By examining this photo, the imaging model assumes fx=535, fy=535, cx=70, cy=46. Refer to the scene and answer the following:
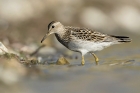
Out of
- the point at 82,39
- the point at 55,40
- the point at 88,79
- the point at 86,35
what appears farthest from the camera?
the point at 55,40

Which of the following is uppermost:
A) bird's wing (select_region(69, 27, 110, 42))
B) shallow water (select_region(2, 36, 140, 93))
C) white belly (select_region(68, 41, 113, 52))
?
bird's wing (select_region(69, 27, 110, 42))

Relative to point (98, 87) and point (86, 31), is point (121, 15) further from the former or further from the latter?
point (98, 87)

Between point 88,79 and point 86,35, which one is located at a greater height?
→ point 86,35

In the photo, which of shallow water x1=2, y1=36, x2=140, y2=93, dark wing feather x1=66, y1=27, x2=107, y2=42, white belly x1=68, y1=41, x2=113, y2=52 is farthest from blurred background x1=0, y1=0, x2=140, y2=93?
dark wing feather x1=66, y1=27, x2=107, y2=42

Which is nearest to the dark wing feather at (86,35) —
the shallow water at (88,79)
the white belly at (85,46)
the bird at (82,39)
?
the bird at (82,39)

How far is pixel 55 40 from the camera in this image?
885 inches

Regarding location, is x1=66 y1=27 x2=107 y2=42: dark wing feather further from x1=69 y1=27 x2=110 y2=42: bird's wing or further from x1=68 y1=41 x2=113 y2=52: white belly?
x1=68 y1=41 x2=113 y2=52: white belly

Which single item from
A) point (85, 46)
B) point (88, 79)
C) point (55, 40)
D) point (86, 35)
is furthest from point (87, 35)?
point (55, 40)

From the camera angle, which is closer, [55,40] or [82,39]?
[82,39]

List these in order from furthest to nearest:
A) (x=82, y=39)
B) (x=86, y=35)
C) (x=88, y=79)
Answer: (x=86, y=35), (x=82, y=39), (x=88, y=79)

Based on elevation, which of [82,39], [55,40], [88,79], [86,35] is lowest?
[88,79]

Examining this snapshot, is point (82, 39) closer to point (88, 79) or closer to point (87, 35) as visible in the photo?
point (87, 35)

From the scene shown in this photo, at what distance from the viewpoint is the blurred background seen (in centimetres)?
1227

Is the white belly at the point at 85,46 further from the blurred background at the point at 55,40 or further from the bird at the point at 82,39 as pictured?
the blurred background at the point at 55,40
